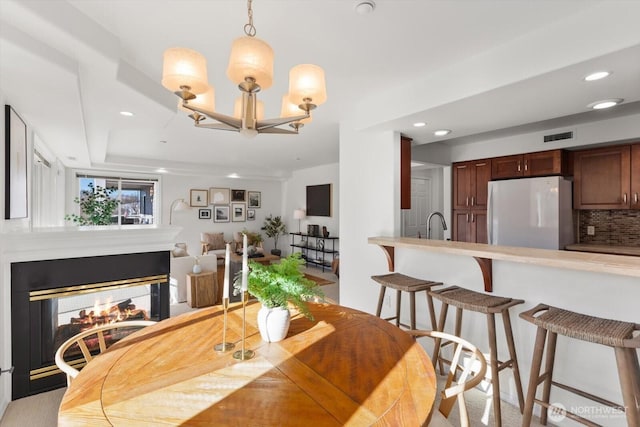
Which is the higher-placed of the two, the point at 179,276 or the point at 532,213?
the point at 532,213

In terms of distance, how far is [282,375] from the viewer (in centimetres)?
109

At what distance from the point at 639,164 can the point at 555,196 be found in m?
0.82

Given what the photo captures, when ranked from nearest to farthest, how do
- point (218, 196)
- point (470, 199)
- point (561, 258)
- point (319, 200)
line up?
point (561, 258)
point (470, 199)
point (319, 200)
point (218, 196)

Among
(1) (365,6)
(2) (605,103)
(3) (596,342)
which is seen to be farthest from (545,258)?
(1) (365,6)

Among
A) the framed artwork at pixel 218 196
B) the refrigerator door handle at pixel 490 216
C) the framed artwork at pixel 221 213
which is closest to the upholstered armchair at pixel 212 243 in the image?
the framed artwork at pixel 221 213

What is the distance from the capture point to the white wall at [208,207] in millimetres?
7340

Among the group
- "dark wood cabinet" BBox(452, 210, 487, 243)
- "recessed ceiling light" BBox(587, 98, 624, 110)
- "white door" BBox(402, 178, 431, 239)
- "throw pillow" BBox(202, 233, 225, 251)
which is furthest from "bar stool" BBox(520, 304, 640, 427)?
"throw pillow" BBox(202, 233, 225, 251)

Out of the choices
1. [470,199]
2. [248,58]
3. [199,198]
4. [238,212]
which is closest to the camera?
[248,58]

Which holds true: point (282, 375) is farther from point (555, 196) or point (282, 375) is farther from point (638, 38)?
point (555, 196)

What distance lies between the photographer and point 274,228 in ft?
28.1

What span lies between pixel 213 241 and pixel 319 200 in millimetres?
2725

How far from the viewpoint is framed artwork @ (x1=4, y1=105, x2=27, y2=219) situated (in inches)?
84.2

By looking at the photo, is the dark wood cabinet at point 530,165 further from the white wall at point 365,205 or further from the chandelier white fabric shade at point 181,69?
the chandelier white fabric shade at point 181,69

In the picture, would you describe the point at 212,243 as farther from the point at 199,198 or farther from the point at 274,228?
the point at 274,228
